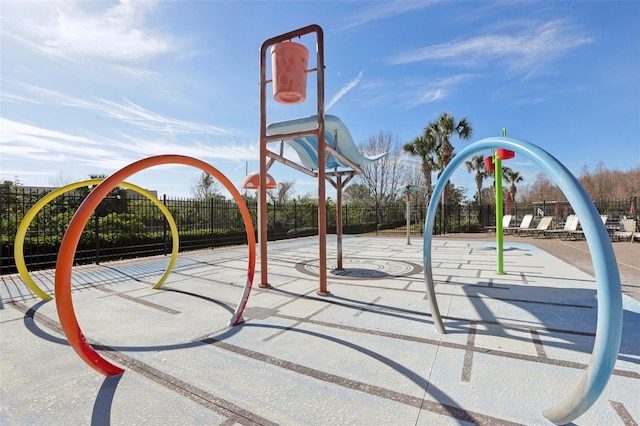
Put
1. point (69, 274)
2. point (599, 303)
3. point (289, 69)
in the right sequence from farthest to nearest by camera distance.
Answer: point (289, 69)
point (69, 274)
point (599, 303)

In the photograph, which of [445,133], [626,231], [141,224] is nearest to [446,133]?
[445,133]

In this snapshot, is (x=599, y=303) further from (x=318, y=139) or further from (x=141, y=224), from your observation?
(x=141, y=224)

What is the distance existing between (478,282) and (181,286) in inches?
222

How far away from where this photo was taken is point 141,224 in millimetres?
11570

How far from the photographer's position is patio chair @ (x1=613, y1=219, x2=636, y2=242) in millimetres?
14433

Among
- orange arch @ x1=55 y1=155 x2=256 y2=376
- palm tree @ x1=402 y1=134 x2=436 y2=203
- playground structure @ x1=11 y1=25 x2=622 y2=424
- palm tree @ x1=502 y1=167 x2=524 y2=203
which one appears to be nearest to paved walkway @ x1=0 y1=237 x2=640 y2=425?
orange arch @ x1=55 y1=155 x2=256 y2=376

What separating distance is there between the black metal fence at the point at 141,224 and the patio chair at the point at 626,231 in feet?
12.2

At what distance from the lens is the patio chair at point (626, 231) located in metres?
14.4

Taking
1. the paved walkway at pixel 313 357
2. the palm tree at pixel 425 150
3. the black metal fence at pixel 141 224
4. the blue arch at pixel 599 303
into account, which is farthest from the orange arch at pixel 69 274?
the palm tree at pixel 425 150

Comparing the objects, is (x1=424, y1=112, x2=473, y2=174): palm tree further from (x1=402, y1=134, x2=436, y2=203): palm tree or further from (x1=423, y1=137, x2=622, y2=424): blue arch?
(x1=423, y1=137, x2=622, y2=424): blue arch

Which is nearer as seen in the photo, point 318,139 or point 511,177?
point 318,139

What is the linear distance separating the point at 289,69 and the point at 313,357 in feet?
14.2

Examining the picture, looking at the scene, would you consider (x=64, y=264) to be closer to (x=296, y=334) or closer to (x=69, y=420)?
(x=69, y=420)

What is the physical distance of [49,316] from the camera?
4277mm
